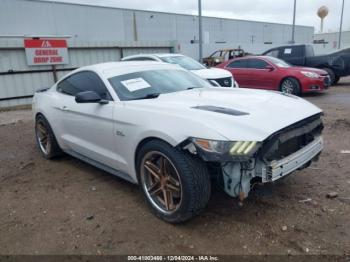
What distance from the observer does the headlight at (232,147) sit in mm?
2645

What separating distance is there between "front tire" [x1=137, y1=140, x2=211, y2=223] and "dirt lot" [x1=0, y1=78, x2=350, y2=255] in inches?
7.0

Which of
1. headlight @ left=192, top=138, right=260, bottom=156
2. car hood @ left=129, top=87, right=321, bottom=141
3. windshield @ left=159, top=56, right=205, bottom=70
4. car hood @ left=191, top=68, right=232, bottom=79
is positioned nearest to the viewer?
headlight @ left=192, top=138, right=260, bottom=156

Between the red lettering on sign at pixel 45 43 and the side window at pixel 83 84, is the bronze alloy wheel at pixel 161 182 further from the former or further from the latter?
the red lettering on sign at pixel 45 43

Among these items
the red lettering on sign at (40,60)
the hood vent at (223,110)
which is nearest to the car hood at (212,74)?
the hood vent at (223,110)

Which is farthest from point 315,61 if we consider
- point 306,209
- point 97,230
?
point 97,230

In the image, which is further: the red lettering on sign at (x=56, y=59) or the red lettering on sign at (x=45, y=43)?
the red lettering on sign at (x=56, y=59)

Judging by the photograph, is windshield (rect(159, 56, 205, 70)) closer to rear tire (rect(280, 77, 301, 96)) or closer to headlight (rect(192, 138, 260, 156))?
rear tire (rect(280, 77, 301, 96))

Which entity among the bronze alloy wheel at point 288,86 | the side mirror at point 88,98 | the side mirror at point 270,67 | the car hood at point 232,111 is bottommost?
the bronze alloy wheel at point 288,86

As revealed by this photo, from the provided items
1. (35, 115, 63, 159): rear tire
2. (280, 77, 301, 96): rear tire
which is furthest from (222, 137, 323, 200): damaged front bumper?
(280, 77, 301, 96): rear tire

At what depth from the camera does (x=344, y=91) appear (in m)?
12.1

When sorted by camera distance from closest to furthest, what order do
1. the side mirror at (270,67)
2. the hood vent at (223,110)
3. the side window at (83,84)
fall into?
the hood vent at (223,110), the side window at (83,84), the side mirror at (270,67)

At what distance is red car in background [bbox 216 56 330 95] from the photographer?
1053 centimetres

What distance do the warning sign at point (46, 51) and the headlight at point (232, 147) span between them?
10877mm

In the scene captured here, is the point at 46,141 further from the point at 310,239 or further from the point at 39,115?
the point at 310,239
